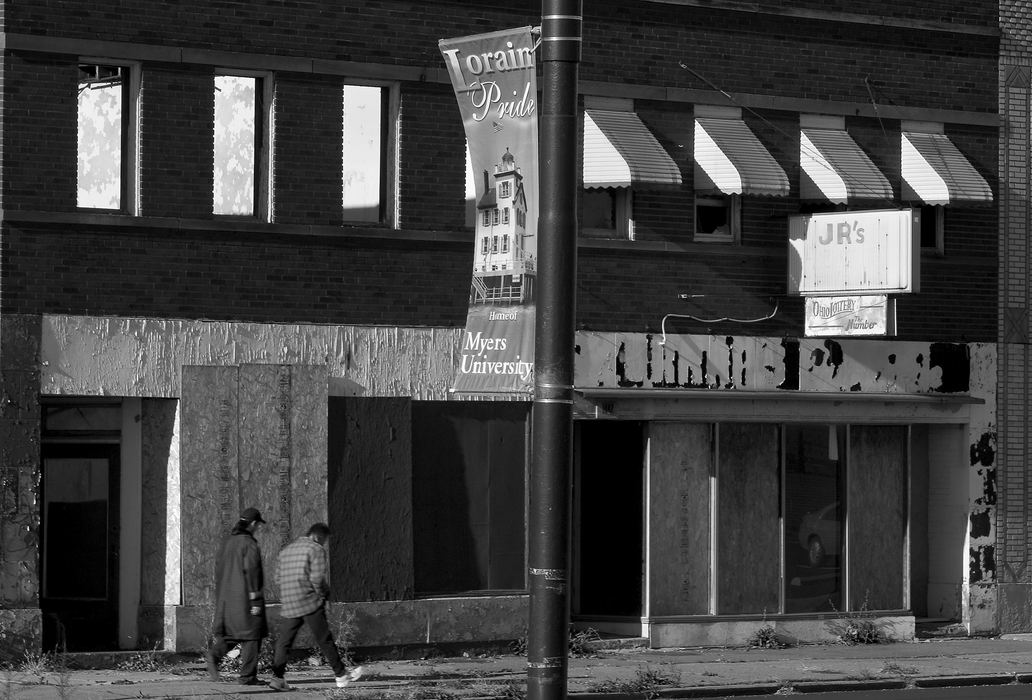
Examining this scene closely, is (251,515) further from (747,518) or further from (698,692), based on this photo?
(747,518)

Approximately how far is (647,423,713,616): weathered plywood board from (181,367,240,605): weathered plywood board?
506cm

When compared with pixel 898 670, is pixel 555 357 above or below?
above

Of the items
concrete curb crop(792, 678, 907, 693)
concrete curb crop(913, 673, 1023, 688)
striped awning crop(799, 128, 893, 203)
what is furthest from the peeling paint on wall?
striped awning crop(799, 128, 893, 203)

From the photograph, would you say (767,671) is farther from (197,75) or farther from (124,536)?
(197,75)

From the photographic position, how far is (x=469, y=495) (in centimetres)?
1794

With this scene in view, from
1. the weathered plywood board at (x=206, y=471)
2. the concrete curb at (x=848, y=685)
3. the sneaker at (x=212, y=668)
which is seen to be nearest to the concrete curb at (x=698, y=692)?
the concrete curb at (x=848, y=685)

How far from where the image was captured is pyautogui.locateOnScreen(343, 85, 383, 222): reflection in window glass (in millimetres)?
17750

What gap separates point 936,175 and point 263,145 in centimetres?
850

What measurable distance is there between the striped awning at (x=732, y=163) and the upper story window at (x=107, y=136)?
22.1 feet

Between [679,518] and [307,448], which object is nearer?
[307,448]

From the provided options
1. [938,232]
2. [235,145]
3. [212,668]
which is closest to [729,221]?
[938,232]

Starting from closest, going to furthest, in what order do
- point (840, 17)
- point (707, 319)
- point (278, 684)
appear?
point (278, 684)
point (707, 319)
point (840, 17)

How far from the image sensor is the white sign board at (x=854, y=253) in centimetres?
1800

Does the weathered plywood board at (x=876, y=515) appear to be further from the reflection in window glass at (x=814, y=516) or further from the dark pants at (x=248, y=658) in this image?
the dark pants at (x=248, y=658)
